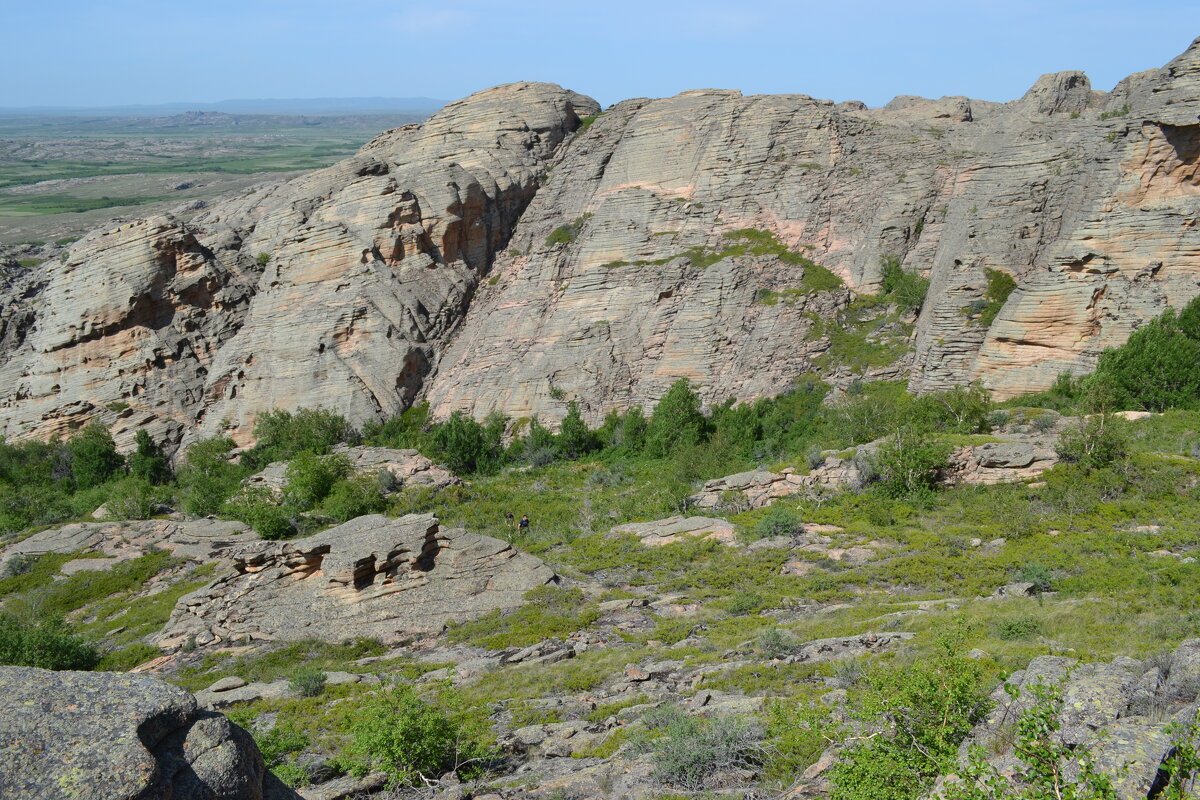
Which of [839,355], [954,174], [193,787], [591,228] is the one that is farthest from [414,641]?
[954,174]

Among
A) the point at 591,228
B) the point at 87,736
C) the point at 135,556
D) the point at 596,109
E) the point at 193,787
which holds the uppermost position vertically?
the point at 596,109

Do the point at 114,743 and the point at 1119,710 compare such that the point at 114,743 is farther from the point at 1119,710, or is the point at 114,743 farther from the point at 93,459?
the point at 93,459

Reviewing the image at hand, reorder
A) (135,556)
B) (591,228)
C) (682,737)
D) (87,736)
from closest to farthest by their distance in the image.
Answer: (87,736) < (682,737) < (135,556) < (591,228)

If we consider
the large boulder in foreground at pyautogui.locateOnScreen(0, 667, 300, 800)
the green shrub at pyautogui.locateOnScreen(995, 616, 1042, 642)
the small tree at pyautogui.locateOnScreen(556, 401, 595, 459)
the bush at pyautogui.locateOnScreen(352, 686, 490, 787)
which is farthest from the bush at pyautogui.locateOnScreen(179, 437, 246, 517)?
the green shrub at pyautogui.locateOnScreen(995, 616, 1042, 642)

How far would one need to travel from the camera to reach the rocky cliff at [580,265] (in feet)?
132

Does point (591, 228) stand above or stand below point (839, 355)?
above

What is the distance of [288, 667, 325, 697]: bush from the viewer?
18250 mm

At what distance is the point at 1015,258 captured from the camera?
125ft

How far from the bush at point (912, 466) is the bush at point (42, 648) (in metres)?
25.9

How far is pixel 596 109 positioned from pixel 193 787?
57359 millimetres

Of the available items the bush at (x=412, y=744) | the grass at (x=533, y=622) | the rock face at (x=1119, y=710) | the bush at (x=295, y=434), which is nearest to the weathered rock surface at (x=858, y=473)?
the grass at (x=533, y=622)

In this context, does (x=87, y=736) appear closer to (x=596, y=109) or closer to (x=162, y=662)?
(x=162, y=662)

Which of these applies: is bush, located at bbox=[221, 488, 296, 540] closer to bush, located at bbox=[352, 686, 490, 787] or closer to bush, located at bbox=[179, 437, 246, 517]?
bush, located at bbox=[179, 437, 246, 517]

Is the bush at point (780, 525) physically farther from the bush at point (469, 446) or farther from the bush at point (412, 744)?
the bush at point (469, 446)
